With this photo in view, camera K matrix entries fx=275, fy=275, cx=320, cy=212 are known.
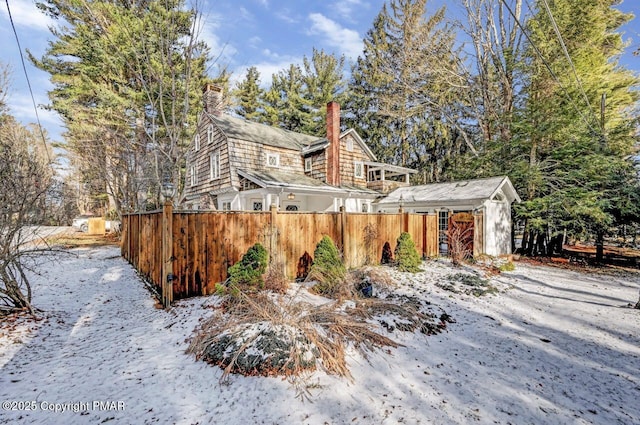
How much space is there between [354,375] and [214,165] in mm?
13953

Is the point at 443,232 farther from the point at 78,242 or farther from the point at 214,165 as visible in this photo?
the point at 78,242

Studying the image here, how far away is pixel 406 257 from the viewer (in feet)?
26.1

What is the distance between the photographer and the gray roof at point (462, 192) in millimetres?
10844

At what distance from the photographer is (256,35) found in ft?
30.1

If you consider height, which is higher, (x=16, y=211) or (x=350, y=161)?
(x=350, y=161)

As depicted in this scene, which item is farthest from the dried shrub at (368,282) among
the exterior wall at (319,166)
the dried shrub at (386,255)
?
the exterior wall at (319,166)

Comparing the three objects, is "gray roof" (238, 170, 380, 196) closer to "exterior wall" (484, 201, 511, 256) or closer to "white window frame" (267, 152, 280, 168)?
"white window frame" (267, 152, 280, 168)

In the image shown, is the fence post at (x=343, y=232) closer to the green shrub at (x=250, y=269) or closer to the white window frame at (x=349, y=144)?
the green shrub at (x=250, y=269)

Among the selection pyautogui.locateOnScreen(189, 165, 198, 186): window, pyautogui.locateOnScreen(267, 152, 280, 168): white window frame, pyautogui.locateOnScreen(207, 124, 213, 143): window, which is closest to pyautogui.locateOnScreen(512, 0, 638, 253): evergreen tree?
pyautogui.locateOnScreen(267, 152, 280, 168): white window frame

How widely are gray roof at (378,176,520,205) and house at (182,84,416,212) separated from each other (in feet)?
10.5

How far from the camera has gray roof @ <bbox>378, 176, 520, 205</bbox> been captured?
10844mm

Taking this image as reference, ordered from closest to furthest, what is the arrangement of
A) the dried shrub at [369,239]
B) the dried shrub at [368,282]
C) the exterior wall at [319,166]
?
the dried shrub at [368,282] → the dried shrub at [369,239] → the exterior wall at [319,166]

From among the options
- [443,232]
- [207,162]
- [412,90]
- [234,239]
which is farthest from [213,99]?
[443,232]

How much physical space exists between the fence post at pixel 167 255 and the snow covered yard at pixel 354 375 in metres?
0.28
